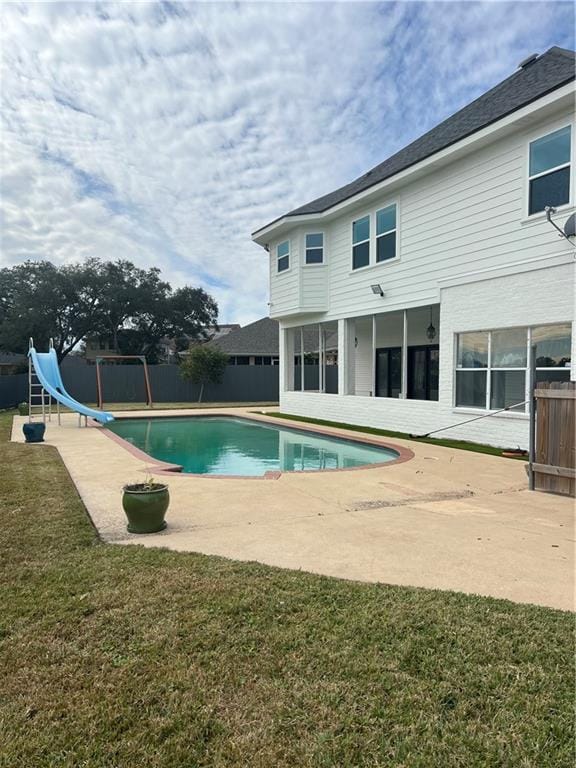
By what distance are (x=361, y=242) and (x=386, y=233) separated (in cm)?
113

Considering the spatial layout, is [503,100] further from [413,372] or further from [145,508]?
[145,508]

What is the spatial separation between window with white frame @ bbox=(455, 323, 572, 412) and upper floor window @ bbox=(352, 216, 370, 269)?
14.1 ft

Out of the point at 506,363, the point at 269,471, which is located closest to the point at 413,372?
the point at 506,363

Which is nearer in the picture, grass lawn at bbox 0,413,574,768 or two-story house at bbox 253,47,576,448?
grass lawn at bbox 0,413,574,768

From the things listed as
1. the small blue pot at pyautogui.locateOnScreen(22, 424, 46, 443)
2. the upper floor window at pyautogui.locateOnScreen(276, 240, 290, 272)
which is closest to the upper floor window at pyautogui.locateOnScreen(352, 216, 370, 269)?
the upper floor window at pyautogui.locateOnScreen(276, 240, 290, 272)

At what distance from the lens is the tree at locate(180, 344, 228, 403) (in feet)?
83.3

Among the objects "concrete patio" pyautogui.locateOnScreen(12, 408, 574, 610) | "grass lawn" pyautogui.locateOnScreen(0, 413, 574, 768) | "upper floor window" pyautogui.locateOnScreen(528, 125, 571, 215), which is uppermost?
"upper floor window" pyautogui.locateOnScreen(528, 125, 571, 215)

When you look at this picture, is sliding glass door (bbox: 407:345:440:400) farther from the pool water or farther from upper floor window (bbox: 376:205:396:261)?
the pool water

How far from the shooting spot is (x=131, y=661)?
262 centimetres

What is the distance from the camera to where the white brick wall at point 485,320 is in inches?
338

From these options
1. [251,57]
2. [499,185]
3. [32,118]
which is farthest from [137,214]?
[499,185]

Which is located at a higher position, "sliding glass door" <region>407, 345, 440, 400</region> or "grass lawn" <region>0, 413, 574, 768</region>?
"sliding glass door" <region>407, 345, 440, 400</region>

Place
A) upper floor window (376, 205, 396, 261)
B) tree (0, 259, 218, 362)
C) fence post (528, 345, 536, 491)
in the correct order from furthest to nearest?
tree (0, 259, 218, 362), upper floor window (376, 205, 396, 261), fence post (528, 345, 536, 491)

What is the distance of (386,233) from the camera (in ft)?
42.7
